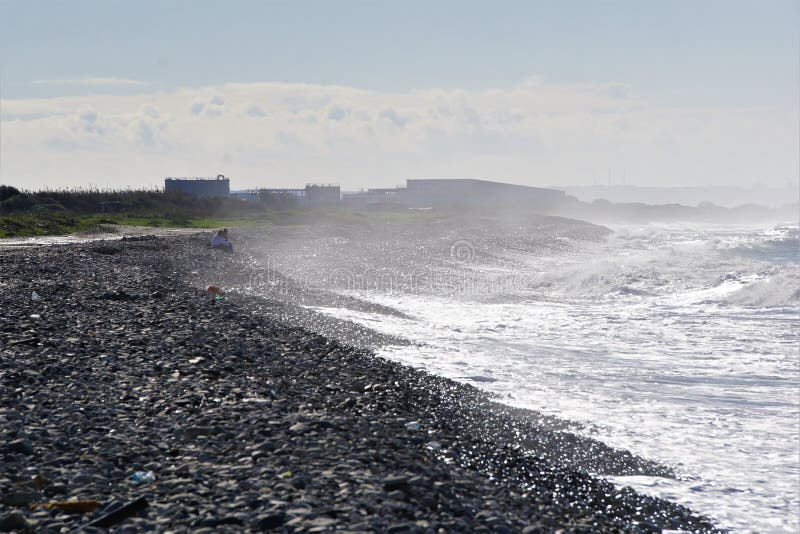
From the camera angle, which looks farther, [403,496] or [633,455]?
[633,455]

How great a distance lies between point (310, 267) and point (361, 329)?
Result: 16.1 metres

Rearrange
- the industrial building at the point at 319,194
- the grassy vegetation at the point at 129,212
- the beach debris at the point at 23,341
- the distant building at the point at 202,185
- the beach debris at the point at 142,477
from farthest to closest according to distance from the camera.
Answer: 1. the industrial building at the point at 319,194
2. the distant building at the point at 202,185
3. the grassy vegetation at the point at 129,212
4. the beach debris at the point at 23,341
5. the beach debris at the point at 142,477

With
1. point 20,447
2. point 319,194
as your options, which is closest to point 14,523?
point 20,447

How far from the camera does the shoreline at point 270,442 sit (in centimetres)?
554

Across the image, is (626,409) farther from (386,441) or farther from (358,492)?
(358,492)

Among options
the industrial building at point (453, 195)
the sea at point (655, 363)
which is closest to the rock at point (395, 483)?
the sea at point (655, 363)

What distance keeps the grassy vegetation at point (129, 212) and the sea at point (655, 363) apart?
22756mm

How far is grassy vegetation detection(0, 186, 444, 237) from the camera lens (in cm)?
4105

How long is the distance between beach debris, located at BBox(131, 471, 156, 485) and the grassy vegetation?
32.3m

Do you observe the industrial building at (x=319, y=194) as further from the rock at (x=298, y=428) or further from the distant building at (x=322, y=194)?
the rock at (x=298, y=428)

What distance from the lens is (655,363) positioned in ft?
46.5

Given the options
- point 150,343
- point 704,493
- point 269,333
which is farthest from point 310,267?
point 704,493

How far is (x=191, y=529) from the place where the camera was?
501 cm

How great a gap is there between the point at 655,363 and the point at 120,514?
11248 mm
